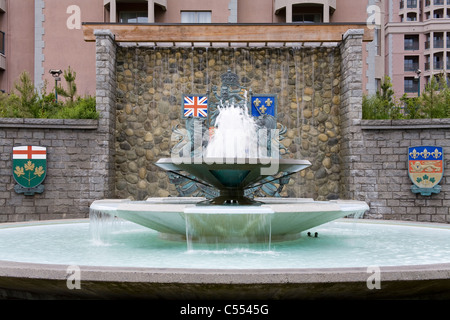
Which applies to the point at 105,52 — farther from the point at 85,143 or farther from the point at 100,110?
the point at 85,143

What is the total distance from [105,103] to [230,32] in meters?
3.68

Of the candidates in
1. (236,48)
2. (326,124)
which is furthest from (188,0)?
(326,124)

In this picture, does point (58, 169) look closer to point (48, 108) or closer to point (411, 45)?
point (48, 108)

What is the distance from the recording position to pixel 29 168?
1216 cm

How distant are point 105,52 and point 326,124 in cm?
611

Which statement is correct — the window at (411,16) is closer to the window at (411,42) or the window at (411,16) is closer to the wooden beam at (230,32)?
the window at (411,42)

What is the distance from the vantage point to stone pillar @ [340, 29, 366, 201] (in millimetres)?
12555

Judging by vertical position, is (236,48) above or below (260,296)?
above

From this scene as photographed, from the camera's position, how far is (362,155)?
12547mm

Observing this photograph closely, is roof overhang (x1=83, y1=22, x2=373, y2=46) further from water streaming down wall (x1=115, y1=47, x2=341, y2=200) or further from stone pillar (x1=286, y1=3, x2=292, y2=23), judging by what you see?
stone pillar (x1=286, y1=3, x2=292, y2=23)

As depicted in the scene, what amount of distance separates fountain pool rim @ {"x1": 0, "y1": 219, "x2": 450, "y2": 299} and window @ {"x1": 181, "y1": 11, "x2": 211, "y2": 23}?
2028cm

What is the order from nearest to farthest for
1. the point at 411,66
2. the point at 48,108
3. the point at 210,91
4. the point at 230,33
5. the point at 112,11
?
1. the point at 230,33
2. the point at 210,91
3. the point at 48,108
4. the point at 112,11
5. the point at 411,66

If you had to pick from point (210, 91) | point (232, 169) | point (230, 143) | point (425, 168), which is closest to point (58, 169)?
point (210, 91)

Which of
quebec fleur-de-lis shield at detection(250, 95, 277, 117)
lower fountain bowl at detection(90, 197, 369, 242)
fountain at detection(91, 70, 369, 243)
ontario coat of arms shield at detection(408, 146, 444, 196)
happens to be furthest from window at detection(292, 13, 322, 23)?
lower fountain bowl at detection(90, 197, 369, 242)
